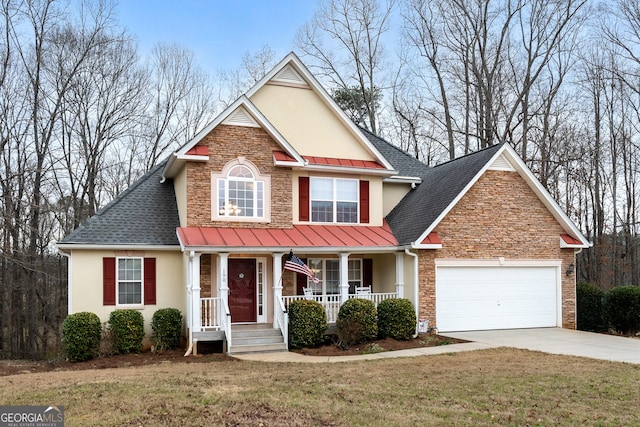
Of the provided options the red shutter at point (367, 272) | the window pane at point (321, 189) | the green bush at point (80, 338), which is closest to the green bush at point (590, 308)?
the red shutter at point (367, 272)

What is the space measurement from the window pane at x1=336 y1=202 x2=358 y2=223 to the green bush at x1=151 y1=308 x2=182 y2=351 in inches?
240

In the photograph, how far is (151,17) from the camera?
23297 millimetres

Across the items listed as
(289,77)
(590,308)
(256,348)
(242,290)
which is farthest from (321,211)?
(590,308)

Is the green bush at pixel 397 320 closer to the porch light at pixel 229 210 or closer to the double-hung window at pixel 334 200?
the double-hung window at pixel 334 200

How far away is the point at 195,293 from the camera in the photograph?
582 inches

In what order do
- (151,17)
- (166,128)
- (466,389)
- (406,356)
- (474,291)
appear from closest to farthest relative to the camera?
(466,389)
(406,356)
(474,291)
(151,17)
(166,128)

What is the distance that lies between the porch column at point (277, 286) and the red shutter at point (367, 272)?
4.08 m

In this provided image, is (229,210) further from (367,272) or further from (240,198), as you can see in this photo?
(367,272)

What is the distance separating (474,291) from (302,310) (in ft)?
19.5

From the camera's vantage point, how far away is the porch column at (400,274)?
56.9ft

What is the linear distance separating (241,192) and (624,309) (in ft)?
41.5

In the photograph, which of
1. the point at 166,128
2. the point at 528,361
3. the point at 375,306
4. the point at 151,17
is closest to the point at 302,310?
the point at 375,306

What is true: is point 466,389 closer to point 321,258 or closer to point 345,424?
point 345,424

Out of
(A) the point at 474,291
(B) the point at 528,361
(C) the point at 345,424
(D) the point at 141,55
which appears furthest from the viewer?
(D) the point at 141,55
